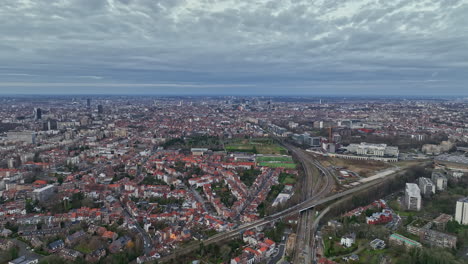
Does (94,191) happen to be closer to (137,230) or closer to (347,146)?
(137,230)

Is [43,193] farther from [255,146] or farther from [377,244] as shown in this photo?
[255,146]

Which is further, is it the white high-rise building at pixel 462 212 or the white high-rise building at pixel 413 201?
the white high-rise building at pixel 413 201

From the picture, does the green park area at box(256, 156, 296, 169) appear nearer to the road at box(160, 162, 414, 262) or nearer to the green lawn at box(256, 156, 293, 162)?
the green lawn at box(256, 156, 293, 162)

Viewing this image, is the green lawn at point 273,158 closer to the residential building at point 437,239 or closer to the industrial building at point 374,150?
the industrial building at point 374,150

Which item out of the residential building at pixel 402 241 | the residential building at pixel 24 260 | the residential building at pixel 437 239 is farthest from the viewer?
the residential building at pixel 437 239

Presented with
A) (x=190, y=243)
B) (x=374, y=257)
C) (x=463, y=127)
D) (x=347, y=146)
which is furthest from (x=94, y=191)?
(x=463, y=127)

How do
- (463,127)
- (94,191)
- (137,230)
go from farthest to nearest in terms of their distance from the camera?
1. (463,127)
2. (94,191)
3. (137,230)

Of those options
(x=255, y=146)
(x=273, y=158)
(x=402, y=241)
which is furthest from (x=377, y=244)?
(x=255, y=146)

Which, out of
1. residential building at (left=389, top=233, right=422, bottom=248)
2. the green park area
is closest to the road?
residential building at (left=389, top=233, right=422, bottom=248)

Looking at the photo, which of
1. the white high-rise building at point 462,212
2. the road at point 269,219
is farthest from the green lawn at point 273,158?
the white high-rise building at point 462,212
